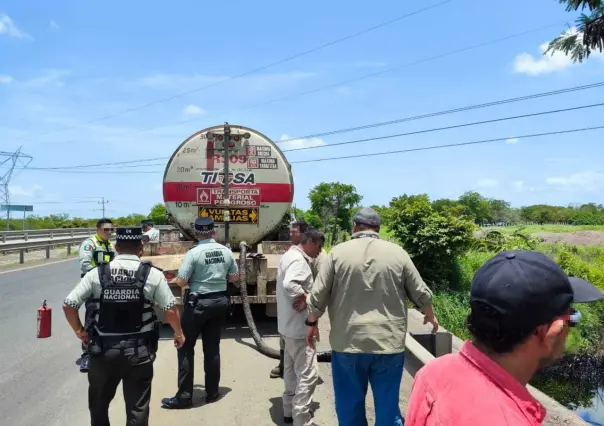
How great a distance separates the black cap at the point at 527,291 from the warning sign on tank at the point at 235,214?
21.6ft

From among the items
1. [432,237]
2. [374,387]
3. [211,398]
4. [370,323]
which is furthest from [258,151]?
[432,237]

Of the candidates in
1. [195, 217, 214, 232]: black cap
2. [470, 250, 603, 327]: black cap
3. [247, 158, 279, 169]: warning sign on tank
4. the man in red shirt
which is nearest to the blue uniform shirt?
[195, 217, 214, 232]: black cap

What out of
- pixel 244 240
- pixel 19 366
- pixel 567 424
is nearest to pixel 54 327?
pixel 19 366

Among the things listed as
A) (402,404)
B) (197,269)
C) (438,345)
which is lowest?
(402,404)

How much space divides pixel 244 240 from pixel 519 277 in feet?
22.4

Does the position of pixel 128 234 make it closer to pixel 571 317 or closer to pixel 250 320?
pixel 571 317

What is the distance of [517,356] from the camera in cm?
139

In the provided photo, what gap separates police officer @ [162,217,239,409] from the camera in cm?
489

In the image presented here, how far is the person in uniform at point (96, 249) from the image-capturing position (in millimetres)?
6234

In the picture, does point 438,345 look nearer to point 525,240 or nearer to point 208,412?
point 208,412

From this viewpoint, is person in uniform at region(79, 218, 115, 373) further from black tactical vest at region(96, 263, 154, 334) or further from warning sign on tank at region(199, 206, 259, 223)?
black tactical vest at region(96, 263, 154, 334)

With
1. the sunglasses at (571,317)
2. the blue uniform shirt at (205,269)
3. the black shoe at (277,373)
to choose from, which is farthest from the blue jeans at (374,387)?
the sunglasses at (571,317)

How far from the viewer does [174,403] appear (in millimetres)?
4809

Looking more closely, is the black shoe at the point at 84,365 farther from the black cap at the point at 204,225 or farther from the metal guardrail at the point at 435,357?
the metal guardrail at the point at 435,357
